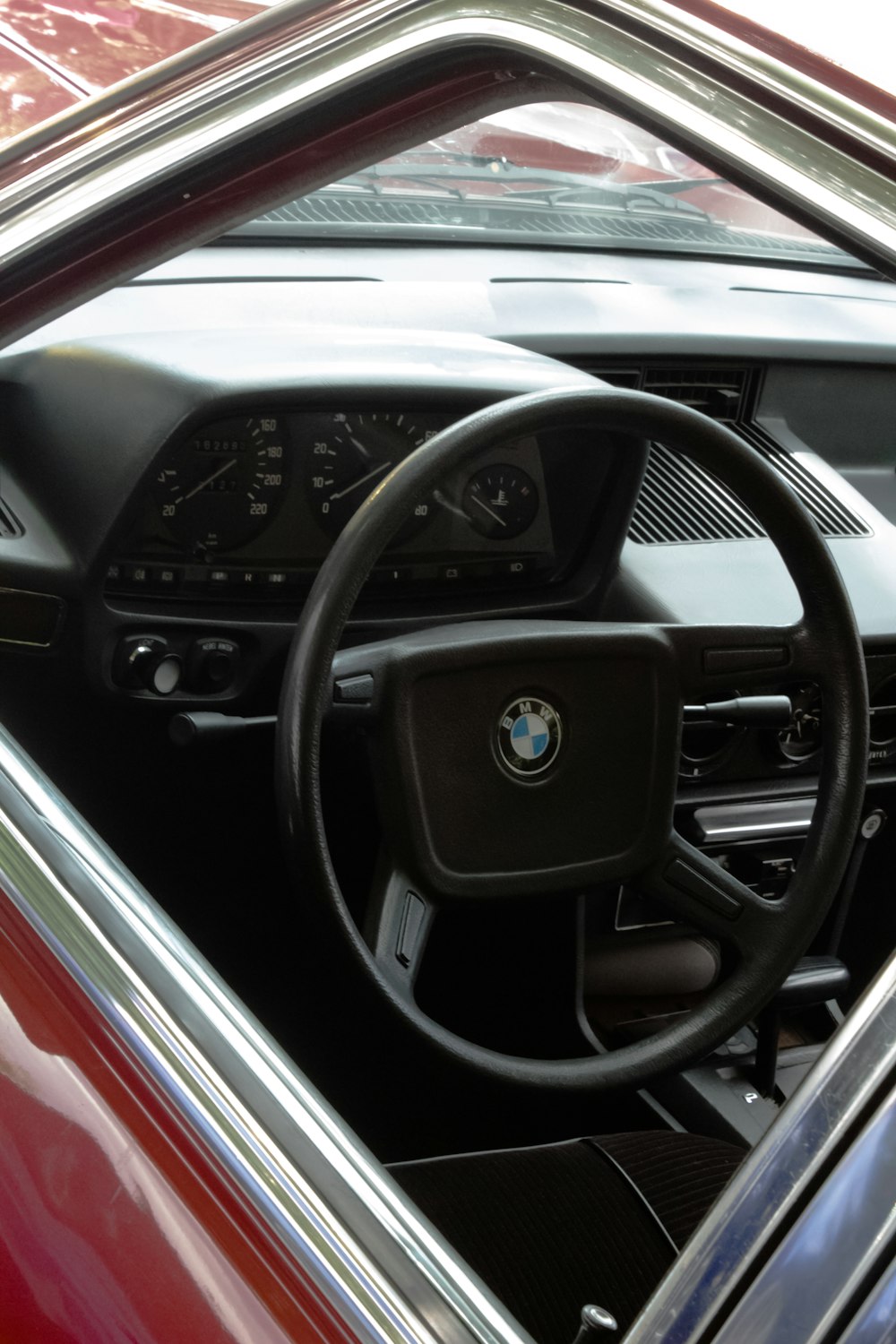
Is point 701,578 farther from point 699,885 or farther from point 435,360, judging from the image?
point 699,885

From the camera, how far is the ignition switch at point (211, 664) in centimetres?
192

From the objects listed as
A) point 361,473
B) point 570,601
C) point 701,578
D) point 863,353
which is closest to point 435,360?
point 361,473

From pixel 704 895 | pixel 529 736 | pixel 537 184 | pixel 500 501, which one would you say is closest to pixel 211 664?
pixel 500 501

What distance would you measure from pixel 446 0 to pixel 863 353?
2129mm

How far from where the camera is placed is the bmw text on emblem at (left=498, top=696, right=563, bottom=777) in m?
1.50

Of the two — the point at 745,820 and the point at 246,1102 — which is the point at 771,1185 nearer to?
the point at 246,1102

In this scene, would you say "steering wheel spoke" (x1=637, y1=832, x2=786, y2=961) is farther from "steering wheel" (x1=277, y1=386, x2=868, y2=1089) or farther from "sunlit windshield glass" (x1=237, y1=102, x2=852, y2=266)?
"sunlit windshield glass" (x1=237, y1=102, x2=852, y2=266)

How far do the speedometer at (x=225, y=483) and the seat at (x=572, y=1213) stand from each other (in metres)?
0.82

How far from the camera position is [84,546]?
180cm

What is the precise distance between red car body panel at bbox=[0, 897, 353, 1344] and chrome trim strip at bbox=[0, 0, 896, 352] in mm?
611

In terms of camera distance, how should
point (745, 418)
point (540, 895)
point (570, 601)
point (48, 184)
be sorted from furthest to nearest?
point (745, 418) → point (570, 601) → point (540, 895) → point (48, 184)

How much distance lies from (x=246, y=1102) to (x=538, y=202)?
2.49 m

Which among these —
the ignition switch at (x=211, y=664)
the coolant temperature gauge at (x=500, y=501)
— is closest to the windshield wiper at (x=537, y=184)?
the coolant temperature gauge at (x=500, y=501)

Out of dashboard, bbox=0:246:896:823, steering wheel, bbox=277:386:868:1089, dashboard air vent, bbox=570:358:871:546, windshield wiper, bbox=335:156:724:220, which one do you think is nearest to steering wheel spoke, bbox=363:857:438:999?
steering wheel, bbox=277:386:868:1089
